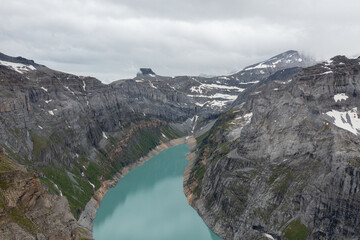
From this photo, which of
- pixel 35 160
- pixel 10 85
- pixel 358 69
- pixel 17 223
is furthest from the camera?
pixel 10 85

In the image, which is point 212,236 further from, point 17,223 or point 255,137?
point 17,223

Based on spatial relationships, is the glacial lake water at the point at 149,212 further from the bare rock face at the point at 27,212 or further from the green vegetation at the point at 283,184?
the bare rock face at the point at 27,212

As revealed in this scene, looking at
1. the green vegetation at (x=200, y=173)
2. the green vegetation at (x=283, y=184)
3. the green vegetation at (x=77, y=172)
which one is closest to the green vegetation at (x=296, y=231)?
the green vegetation at (x=283, y=184)

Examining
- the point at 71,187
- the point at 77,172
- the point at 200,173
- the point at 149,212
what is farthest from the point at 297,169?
the point at 77,172

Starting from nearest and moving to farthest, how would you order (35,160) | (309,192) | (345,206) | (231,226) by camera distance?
(345,206) → (309,192) → (231,226) → (35,160)

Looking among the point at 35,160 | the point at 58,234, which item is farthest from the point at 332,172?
the point at 35,160

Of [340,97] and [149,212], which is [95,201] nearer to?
[149,212]
